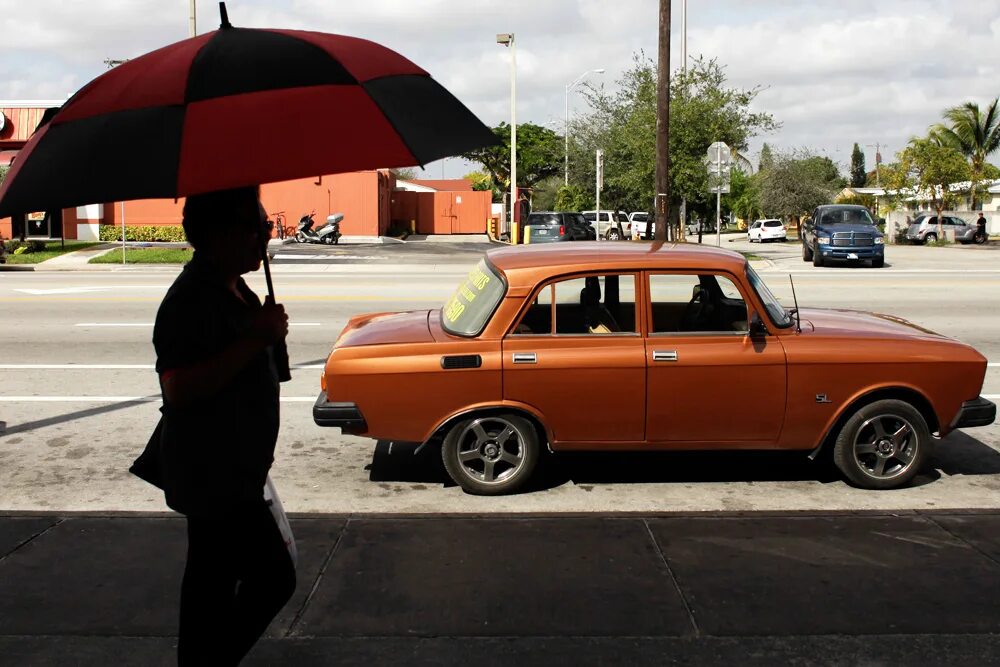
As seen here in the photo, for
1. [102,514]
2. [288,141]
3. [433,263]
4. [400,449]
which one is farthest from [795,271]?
[288,141]

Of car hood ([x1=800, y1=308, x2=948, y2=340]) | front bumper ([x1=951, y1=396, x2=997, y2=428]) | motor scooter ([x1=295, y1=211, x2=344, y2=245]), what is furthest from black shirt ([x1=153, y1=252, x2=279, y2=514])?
motor scooter ([x1=295, y1=211, x2=344, y2=245])

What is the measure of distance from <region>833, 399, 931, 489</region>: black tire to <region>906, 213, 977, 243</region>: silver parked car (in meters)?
46.0

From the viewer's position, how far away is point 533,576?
491cm

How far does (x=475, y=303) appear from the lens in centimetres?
652

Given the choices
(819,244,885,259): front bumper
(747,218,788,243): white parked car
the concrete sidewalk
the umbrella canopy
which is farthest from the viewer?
(747,218,788,243): white parked car

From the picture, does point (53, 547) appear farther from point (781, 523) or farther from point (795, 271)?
point (795, 271)

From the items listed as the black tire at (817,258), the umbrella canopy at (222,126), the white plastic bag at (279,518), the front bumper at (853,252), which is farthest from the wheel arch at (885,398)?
the black tire at (817,258)

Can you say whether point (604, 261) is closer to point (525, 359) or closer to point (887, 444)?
point (525, 359)

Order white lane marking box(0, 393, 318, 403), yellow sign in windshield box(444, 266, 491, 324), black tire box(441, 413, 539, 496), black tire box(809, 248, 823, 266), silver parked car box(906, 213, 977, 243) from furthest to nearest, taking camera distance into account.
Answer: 1. silver parked car box(906, 213, 977, 243)
2. black tire box(809, 248, 823, 266)
3. white lane marking box(0, 393, 318, 403)
4. yellow sign in windshield box(444, 266, 491, 324)
5. black tire box(441, 413, 539, 496)

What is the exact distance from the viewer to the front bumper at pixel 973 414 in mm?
6312

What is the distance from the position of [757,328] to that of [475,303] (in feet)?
5.56

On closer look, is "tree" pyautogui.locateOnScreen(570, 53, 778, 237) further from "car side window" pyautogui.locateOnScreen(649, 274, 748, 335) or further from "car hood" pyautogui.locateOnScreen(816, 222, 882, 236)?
"car side window" pyautogui.locateOnScreen(649, 274, 748, 335)

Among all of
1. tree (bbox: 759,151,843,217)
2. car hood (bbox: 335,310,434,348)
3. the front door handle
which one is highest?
tree (bbox: 759,151,843,217)

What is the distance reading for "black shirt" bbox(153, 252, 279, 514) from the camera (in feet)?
9.80
